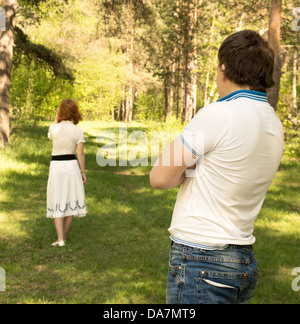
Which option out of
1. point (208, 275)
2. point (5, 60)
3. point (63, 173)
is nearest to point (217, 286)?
point (208, 275)

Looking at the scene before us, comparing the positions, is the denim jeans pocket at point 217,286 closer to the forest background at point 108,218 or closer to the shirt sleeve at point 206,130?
the shirt sleeve at point 206,130

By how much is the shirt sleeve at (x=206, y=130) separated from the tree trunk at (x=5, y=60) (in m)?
14.0

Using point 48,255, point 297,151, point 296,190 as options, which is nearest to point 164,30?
point 297,151

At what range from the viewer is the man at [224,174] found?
5.82ft

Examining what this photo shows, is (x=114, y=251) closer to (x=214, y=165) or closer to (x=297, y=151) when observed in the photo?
(x=214, y=165)

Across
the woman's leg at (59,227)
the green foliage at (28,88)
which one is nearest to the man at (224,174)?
the woman's leg at (59,227)

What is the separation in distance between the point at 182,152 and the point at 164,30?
33.1 meters

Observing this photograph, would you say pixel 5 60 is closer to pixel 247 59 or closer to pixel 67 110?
pixel 67 110

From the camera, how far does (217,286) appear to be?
1.82 m

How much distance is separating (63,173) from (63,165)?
0.13 metres

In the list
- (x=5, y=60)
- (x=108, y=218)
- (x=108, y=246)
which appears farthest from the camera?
(x=5, y=60)

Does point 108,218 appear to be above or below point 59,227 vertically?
below
